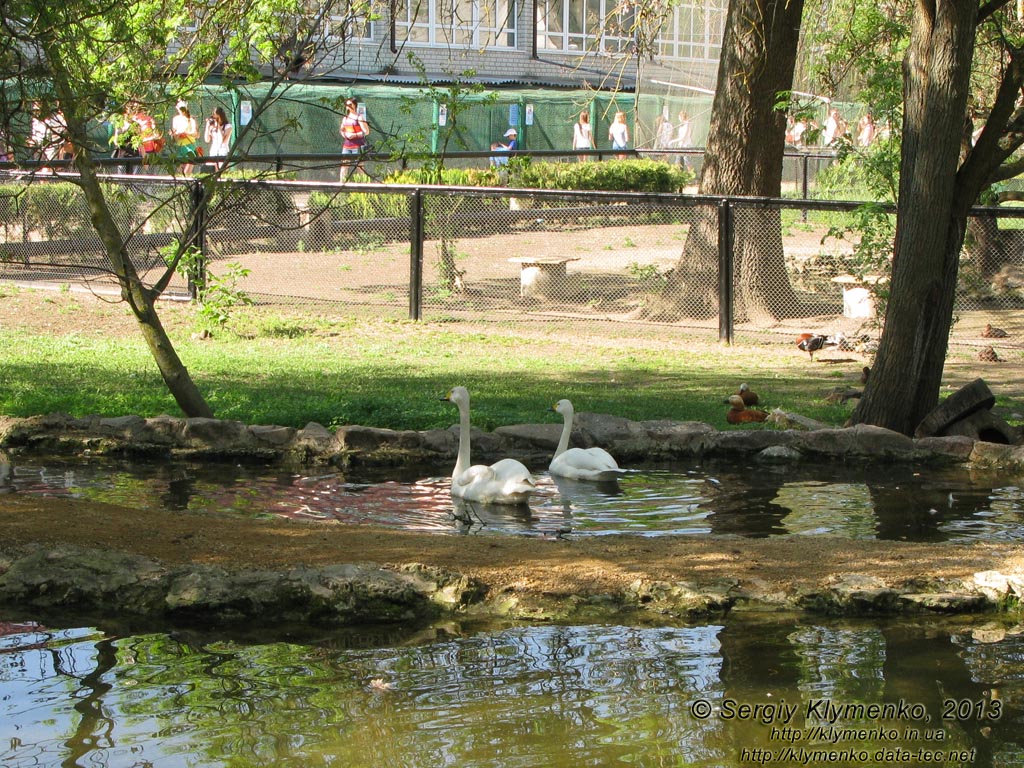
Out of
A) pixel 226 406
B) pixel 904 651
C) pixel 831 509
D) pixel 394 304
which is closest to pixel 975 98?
pixel 394 304

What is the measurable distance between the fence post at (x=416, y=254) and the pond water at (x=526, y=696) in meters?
10.2

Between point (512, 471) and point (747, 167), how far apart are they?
8897 millimetres

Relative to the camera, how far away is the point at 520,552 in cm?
688

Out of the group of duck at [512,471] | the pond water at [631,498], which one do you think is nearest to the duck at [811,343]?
the pond water at [631,498]

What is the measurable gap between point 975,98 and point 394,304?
25.0ft

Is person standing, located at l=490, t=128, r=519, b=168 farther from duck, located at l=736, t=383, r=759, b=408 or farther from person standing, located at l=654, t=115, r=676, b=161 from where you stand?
duck, located at l=736, t=383, r=759, b=408

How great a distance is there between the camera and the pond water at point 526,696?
488cm

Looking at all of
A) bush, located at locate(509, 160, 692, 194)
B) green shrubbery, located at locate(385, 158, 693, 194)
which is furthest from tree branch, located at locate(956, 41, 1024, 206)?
bush, located at locate(509, 160, 692, 194)

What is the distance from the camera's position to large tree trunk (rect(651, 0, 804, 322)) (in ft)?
49.9

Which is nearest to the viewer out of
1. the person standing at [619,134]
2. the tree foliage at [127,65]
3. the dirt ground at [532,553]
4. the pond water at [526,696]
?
the pond water at [526,696]

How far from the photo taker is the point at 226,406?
10781 millimetres

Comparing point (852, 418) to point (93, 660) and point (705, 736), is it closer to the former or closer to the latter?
point (705, 736)

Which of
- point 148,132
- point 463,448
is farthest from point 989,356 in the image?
point 148,132

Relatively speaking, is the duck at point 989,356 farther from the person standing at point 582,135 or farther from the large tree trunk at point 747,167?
the person standing at point 582,135
